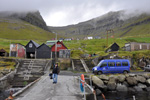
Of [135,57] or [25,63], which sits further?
[135,57]

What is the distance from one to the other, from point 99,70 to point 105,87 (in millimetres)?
4712

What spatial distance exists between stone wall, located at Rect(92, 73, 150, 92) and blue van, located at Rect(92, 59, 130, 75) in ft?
8.58

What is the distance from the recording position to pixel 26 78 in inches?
963

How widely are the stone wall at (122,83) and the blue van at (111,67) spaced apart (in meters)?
2.61

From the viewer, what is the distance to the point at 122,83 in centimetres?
2198

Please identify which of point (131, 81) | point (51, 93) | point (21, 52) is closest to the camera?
point (51, 93)

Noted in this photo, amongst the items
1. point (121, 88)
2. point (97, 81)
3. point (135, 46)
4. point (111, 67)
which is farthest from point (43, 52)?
point (135, 46)

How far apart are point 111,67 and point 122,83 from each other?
12.5ft

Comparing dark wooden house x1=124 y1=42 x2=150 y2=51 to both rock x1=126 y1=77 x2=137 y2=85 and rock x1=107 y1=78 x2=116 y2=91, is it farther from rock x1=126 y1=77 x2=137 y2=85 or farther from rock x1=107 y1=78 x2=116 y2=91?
rock x1=107 y1=78 x2=116 y2=91

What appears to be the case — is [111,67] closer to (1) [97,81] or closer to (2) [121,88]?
(2) [121,88]

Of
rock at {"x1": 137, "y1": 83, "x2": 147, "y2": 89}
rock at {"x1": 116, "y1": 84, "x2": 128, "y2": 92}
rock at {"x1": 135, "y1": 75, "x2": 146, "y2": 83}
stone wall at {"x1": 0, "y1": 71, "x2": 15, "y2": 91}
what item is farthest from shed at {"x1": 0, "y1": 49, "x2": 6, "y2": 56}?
rock at {"x1": 137, "y1": 83, "x2": 147, "y2": 89}

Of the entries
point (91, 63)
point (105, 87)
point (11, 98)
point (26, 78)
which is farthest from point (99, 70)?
point (11, 98)

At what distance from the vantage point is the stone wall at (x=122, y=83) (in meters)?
20.7

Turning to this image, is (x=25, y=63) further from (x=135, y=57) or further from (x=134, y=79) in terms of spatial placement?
(x=135, y=57)
